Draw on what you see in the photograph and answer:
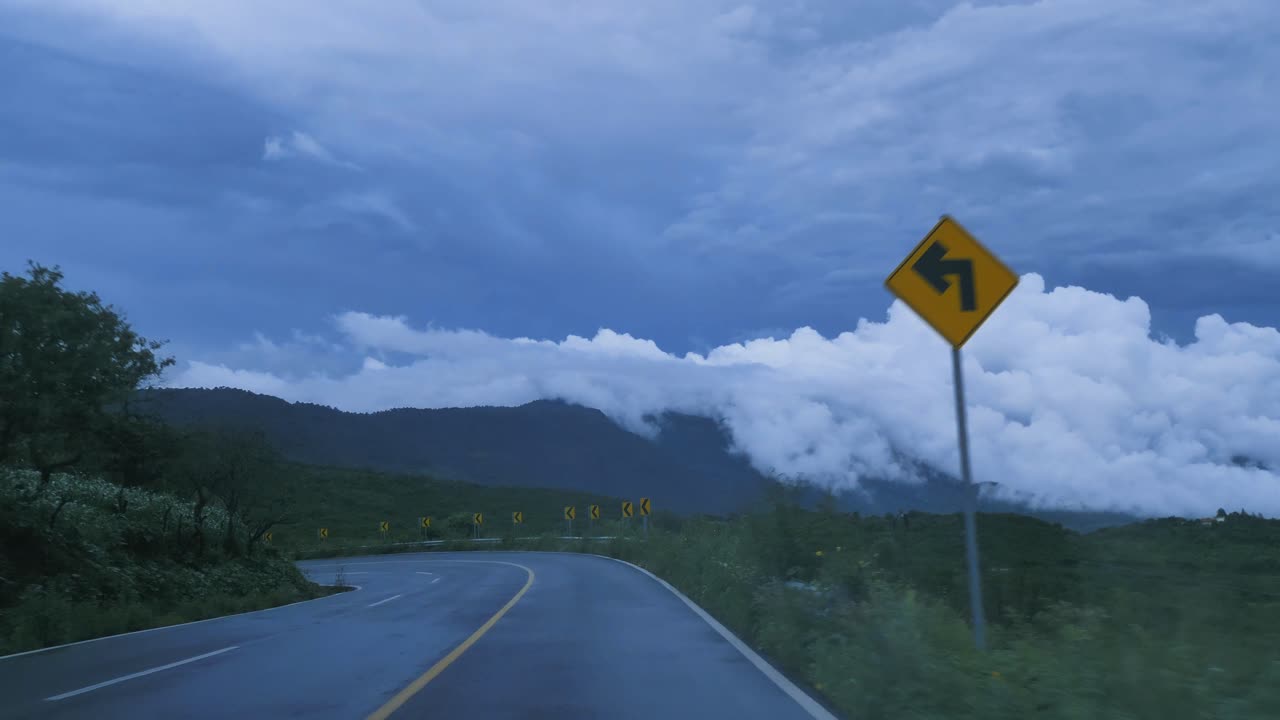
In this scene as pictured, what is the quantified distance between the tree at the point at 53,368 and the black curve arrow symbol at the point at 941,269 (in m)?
23.3

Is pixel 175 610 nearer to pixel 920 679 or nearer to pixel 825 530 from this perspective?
pixel 825 530

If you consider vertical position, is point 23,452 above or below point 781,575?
above

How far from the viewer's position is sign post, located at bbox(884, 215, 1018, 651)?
299 inches

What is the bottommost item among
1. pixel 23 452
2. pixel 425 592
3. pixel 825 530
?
pixel 425 592

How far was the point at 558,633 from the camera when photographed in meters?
14.4

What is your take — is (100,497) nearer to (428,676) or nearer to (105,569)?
(105,569)

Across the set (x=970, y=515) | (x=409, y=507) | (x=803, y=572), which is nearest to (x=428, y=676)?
(x=803, y=572)

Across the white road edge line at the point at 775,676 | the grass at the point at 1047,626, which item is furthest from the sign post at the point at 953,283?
the white road edge line at the point at 775,676

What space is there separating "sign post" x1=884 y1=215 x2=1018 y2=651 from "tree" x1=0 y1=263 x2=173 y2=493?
23.2 meters

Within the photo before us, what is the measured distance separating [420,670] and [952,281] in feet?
23.6

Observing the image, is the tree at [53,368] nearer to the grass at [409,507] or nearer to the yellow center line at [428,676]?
the yellow center line at [428,676]

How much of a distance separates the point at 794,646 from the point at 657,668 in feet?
5.13

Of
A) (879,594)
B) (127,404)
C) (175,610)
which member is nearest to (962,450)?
(879,594)

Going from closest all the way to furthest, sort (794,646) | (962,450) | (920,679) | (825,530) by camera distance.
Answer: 1. (920,679)
2. (962,450)
3. (794,646)
4. (825,530)
